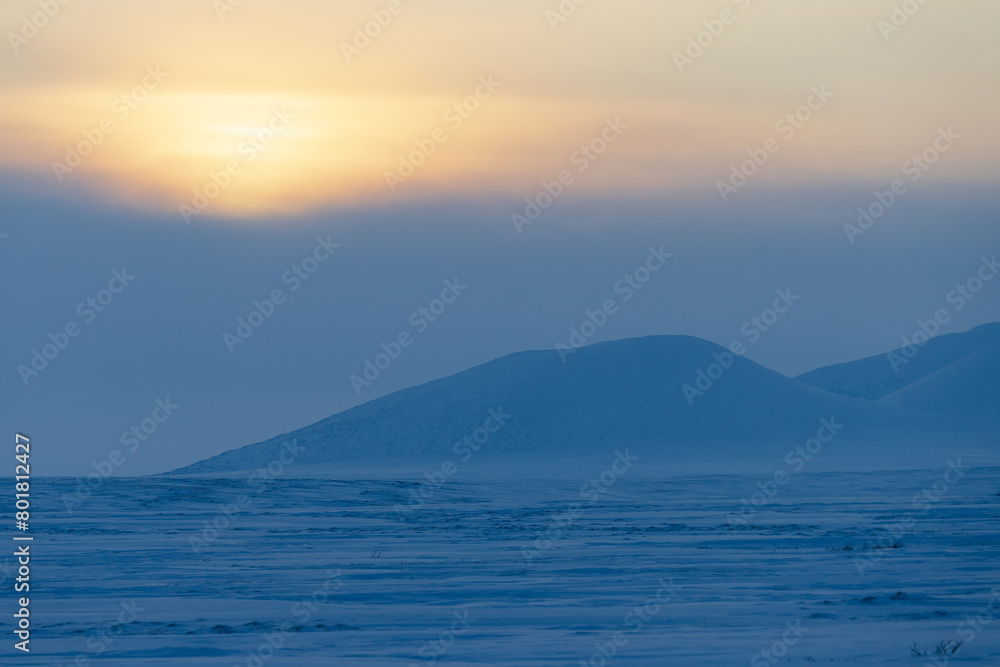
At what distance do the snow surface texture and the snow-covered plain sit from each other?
31.3m

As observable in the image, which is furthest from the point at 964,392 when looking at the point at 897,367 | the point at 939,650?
the point at 939,650

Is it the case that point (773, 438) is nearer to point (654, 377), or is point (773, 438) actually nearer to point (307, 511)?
point (654, 377)

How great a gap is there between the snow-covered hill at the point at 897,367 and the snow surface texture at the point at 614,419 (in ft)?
173

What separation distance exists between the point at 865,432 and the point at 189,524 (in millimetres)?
51117

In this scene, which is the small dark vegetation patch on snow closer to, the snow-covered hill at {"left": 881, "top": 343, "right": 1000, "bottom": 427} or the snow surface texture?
the snow surface texture

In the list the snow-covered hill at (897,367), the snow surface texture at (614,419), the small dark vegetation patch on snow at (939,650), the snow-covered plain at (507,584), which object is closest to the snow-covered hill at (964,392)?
the snow surface texture at (614,419)

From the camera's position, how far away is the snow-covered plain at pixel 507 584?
10.9 meters

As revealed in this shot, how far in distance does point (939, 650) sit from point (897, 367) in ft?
423

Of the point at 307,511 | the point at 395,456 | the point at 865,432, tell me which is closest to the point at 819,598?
the point at 307,511

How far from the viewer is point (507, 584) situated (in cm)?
1508

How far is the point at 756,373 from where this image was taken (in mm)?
76375

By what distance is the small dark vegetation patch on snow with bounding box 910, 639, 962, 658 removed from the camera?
401 inches

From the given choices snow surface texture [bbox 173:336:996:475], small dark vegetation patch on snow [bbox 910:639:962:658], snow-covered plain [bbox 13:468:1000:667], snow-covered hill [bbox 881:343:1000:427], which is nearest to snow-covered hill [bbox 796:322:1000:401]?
snow-covered hill [bbox 881:343:1000:427]

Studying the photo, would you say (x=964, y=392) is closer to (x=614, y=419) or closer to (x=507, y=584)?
(x=614, y=419)
